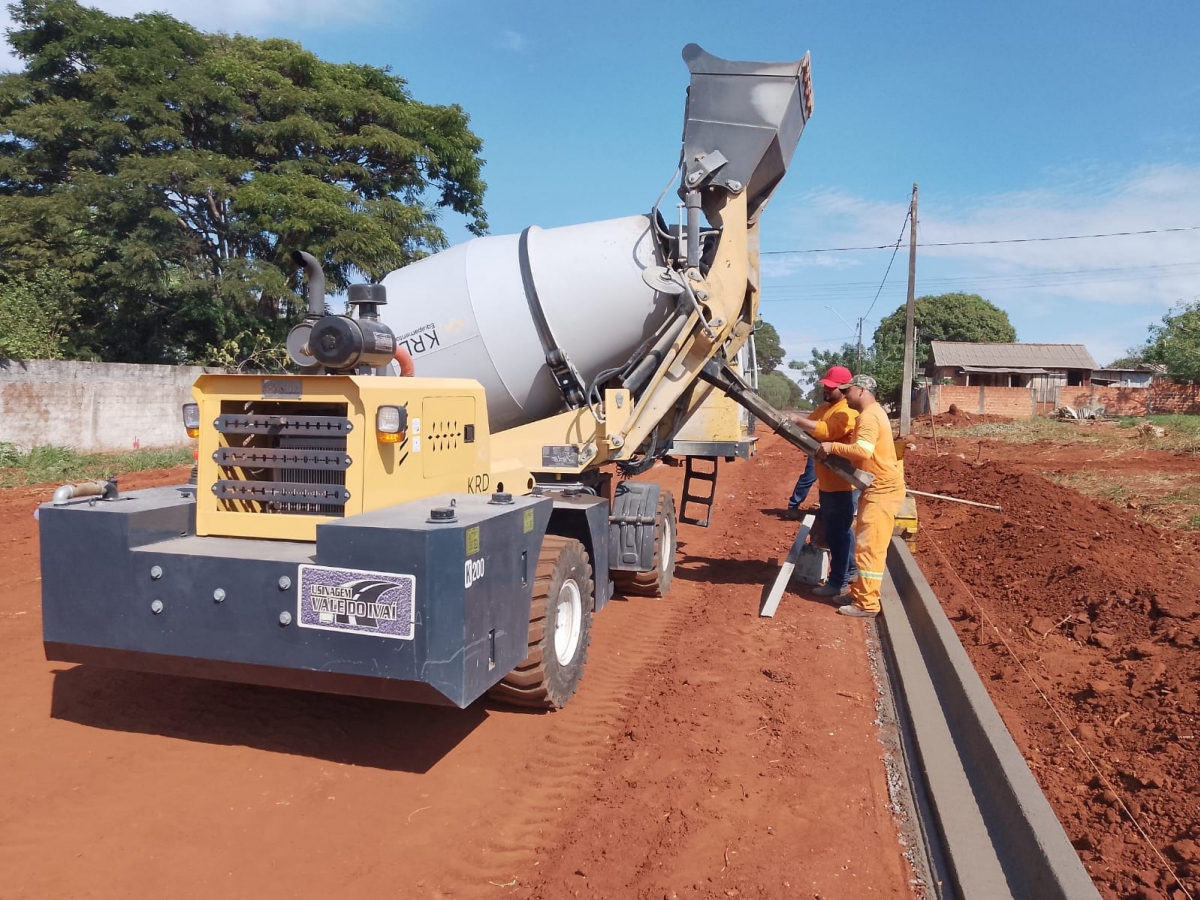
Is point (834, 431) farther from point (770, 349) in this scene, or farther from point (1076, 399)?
point (770, 349)

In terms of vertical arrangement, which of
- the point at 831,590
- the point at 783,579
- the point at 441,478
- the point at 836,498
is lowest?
the point at 831,590

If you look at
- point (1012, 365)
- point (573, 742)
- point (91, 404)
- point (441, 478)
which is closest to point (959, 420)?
point (1012, 365)

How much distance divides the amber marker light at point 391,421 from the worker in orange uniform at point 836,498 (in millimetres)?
4542

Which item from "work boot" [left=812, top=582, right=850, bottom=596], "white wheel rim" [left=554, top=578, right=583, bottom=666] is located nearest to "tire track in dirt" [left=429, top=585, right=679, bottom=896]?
"white wheel rim" [left=554, top=578, right=583, bottom=666]

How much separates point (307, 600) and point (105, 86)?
20235 mm

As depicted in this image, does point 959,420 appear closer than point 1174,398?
Yes

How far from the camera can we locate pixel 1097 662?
19.4ft

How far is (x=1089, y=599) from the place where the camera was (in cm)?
707

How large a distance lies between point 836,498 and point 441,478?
4.44 metres

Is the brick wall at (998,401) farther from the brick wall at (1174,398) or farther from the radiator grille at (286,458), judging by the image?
the radiator grille at (286,458)

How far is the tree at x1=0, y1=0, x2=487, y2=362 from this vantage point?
18891 millimetres

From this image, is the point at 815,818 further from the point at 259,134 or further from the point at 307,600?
the point at 259,134

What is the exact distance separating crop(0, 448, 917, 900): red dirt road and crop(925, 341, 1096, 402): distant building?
141ft

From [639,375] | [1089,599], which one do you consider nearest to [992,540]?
[1089,599]
